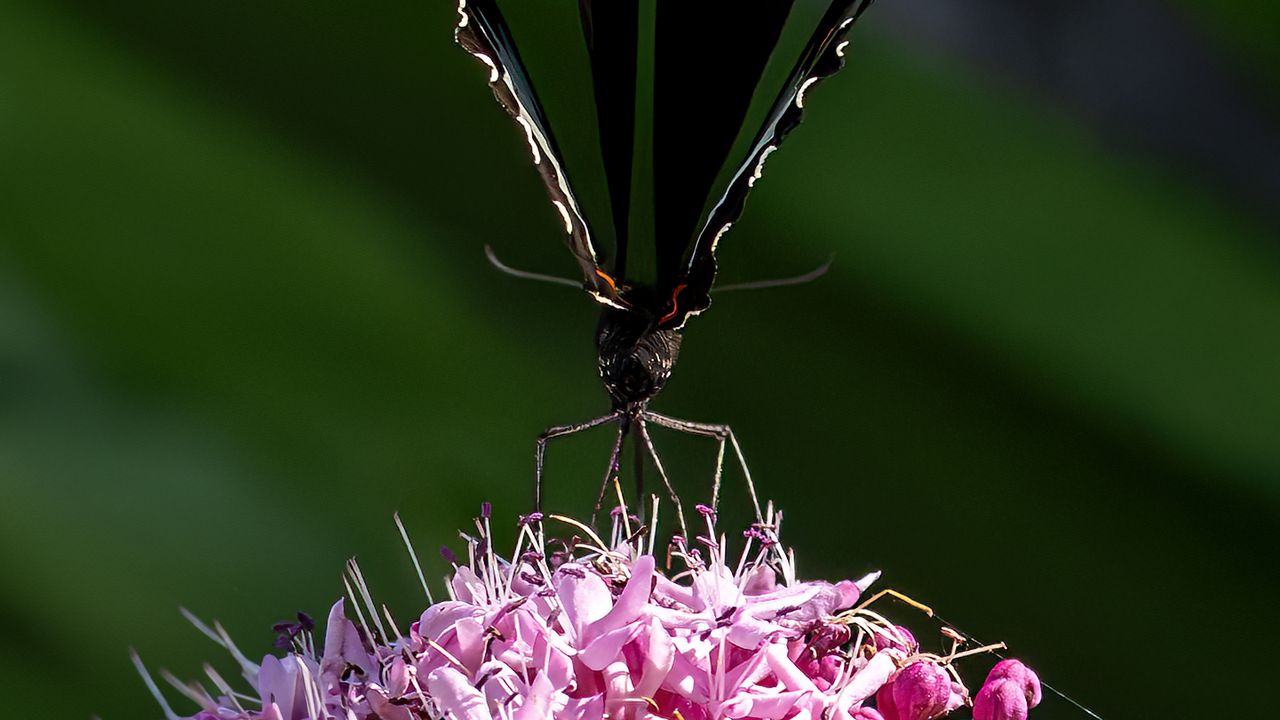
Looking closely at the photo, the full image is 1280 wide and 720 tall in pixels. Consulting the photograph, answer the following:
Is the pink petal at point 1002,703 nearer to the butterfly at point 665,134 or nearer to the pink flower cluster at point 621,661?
the pink flower cluster at point 621,661

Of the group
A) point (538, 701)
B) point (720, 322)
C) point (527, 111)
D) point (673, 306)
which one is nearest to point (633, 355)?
point (673, 306)

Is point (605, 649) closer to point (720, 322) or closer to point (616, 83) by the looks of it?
point (616, 83)

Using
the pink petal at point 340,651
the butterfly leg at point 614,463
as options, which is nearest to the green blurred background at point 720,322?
the butterfly leg at point 614,463

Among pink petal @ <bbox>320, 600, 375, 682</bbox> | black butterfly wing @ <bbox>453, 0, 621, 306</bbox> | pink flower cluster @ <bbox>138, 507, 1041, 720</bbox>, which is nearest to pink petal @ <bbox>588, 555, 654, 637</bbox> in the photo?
pink flower cluster @ <bbox>138, 507, 1041, 720</bbox>

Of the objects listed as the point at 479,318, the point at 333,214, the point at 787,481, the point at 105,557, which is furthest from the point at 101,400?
the point at 787,481

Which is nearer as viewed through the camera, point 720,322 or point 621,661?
point 621,661
